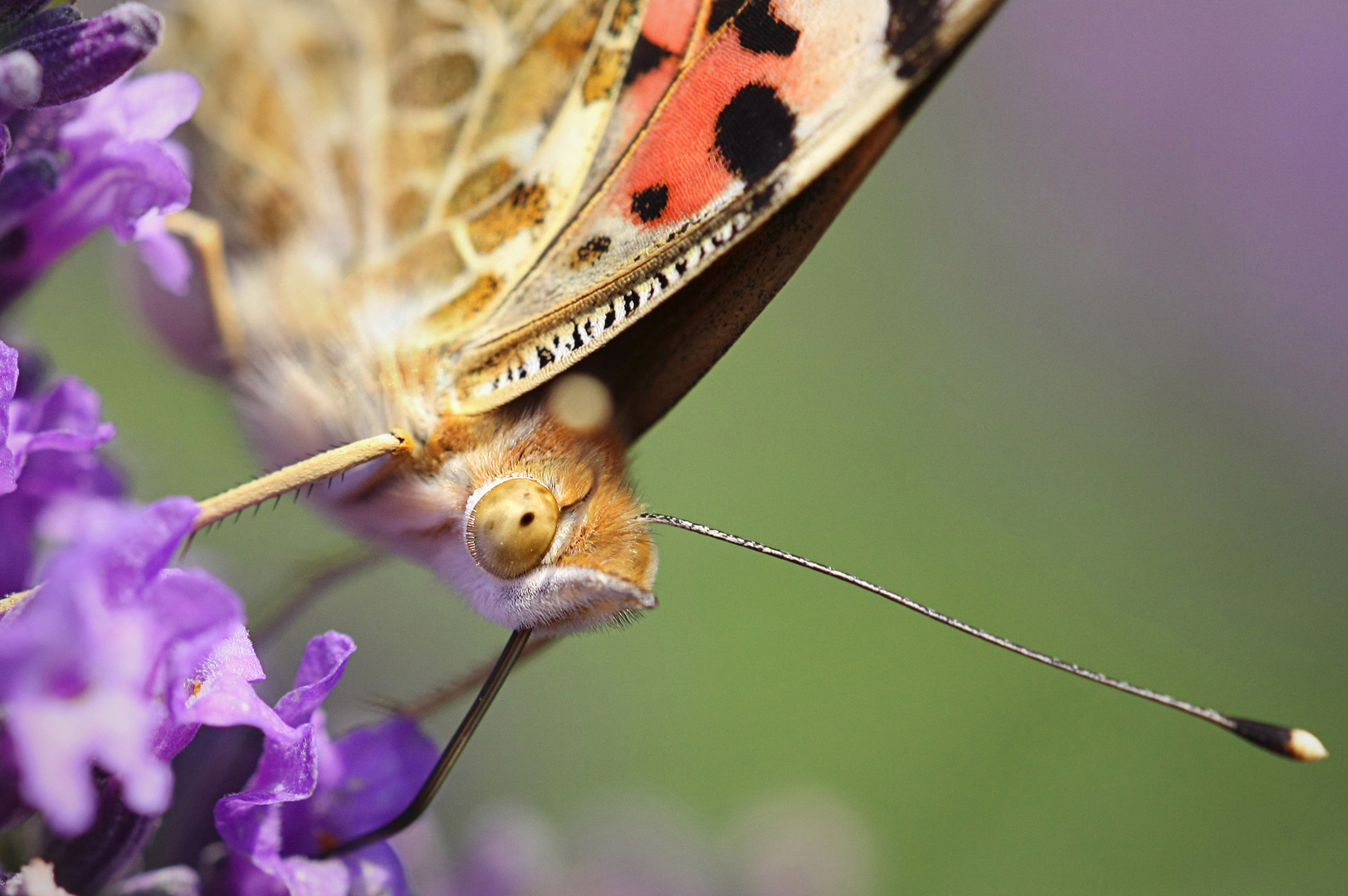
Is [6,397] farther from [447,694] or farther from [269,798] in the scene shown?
[447,694]

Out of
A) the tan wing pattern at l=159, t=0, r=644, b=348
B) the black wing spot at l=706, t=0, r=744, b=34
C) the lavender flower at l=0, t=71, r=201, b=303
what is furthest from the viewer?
the tan wing pattern at l=159, t=0, r=644, b=348

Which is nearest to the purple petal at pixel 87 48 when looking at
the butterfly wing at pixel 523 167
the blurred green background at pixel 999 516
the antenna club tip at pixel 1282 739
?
the butterfly wing at pixel 523 167

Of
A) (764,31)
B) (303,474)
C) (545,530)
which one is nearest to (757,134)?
(764,31)

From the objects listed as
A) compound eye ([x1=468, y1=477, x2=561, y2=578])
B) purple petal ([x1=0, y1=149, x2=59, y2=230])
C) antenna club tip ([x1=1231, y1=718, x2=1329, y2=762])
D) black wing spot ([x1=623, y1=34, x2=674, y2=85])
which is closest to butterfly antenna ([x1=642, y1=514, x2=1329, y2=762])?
antenna club tip ([x1=1231, y1=718, x2=1329, y2=762])

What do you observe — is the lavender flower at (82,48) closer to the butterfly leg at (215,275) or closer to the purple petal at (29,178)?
the purple petal at (29,178)

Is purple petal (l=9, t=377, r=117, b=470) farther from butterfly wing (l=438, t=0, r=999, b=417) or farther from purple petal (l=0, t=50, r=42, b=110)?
butterfly wing (l=438, t=0, r=999, b=417)

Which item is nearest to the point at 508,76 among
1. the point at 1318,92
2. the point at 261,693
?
the point at 261,693
